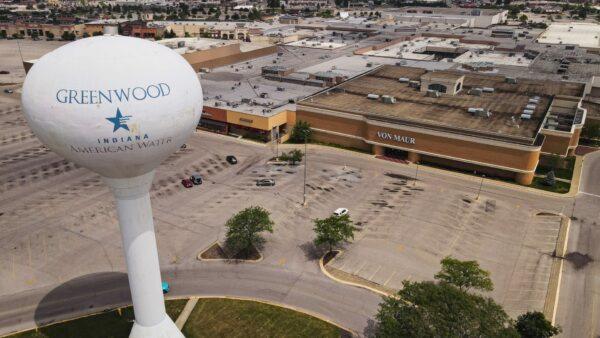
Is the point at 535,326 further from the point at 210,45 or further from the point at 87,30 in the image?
the point at 87,30

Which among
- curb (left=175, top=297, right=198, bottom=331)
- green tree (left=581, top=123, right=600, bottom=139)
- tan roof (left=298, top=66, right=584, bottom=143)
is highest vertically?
tan roof (left=298, top=66, right=584, bottom=143)

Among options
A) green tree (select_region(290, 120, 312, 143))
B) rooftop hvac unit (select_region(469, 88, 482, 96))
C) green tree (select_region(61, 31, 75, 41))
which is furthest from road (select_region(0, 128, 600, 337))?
green tree (select_region(61, 31, 75, 41))

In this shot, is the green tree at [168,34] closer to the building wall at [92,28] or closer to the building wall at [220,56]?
the building wall at [92,28]

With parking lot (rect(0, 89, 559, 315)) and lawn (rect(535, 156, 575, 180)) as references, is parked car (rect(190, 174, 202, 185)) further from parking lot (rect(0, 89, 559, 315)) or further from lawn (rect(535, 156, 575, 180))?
lawn (rect(535, 156, 575, 180))

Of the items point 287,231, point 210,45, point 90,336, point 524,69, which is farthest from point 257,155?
point 524,69

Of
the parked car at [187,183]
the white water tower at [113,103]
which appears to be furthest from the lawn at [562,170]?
the white water tower at [113,103]

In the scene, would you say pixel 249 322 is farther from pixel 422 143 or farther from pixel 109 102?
pixel 422 143
